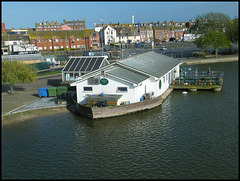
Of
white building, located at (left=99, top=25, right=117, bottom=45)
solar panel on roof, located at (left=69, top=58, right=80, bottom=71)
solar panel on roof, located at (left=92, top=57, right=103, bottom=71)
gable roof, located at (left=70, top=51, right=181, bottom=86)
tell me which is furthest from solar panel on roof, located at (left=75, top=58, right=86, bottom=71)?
white building, located at (left=99, top=25, right=117, bottom=45)

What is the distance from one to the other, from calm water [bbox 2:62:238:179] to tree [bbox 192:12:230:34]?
64358mm

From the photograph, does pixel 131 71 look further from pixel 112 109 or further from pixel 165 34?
pixel 165 34

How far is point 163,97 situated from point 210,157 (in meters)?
16.5

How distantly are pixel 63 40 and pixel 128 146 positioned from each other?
103m

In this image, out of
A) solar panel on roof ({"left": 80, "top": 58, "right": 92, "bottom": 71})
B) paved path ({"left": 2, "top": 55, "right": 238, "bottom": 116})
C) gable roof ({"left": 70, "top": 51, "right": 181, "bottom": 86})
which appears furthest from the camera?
solar panel on roof ({"left": 80, "top": 58, "right": 92, "bottom": 71})

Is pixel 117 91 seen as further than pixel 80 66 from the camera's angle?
No

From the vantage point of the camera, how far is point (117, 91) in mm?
31172

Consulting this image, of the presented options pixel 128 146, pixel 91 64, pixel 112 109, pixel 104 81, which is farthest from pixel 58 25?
pixel 128 146

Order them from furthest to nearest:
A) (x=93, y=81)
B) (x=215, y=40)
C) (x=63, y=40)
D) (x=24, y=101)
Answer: (x=63, y=40) < (x=215, y=40) < (x=24, y=101) < (x=93, y=81)

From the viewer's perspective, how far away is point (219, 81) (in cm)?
3922

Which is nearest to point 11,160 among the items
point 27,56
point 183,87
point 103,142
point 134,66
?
point 103,142

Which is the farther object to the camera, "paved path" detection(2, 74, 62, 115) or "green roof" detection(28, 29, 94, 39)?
"green roof" detection(28, 29, 94, 39)

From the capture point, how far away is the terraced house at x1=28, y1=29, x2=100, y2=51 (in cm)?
11462

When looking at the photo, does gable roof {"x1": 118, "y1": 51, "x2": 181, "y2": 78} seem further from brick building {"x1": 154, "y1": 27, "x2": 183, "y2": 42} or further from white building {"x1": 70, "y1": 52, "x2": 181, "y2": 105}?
brick building {"x1": 154, "y1": 27, "x2": 183, "y2": 42}
